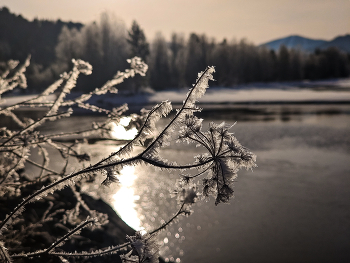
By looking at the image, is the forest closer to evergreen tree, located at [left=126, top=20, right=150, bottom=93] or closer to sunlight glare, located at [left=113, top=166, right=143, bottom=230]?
evergreen tree, located at [left=126, top=20, right=150, bottom=93]

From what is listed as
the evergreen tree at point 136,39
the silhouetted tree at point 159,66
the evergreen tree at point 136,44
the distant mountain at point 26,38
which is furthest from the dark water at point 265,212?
the distant mountain at point 26,38

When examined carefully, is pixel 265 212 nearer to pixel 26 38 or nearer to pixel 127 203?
pixel 127 203

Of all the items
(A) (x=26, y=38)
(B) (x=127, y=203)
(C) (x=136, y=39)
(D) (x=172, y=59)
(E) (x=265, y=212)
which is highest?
(A) (x=26, y=38)

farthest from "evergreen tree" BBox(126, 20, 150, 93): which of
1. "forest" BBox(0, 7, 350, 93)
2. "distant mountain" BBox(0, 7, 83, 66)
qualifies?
"distant mountain" BBox(0, 7, 83, 66)

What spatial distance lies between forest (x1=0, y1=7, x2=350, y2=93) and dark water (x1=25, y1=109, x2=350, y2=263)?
3225cm

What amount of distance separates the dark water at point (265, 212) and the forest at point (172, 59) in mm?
32250

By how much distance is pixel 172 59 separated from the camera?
4844 cm

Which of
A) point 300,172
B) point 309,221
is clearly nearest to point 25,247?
point 309,221

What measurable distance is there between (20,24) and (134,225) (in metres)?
107

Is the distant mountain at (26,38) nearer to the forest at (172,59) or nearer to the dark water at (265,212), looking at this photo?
the forest at (172,59)

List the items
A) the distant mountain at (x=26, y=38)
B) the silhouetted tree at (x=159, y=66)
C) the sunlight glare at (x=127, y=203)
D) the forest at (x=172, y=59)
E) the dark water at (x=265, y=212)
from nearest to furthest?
the dark water at (x=265, y=212), the sunlight glare at (x=127, y=203), the forest at (x=172, y=59), the silhouetted tree at (x=159, y=66), the distant mountain at (x=26, y=38)

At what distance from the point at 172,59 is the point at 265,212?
44.8 metres

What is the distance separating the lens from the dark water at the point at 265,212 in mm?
4543

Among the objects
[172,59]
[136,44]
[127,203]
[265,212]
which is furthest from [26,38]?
[265,212]
